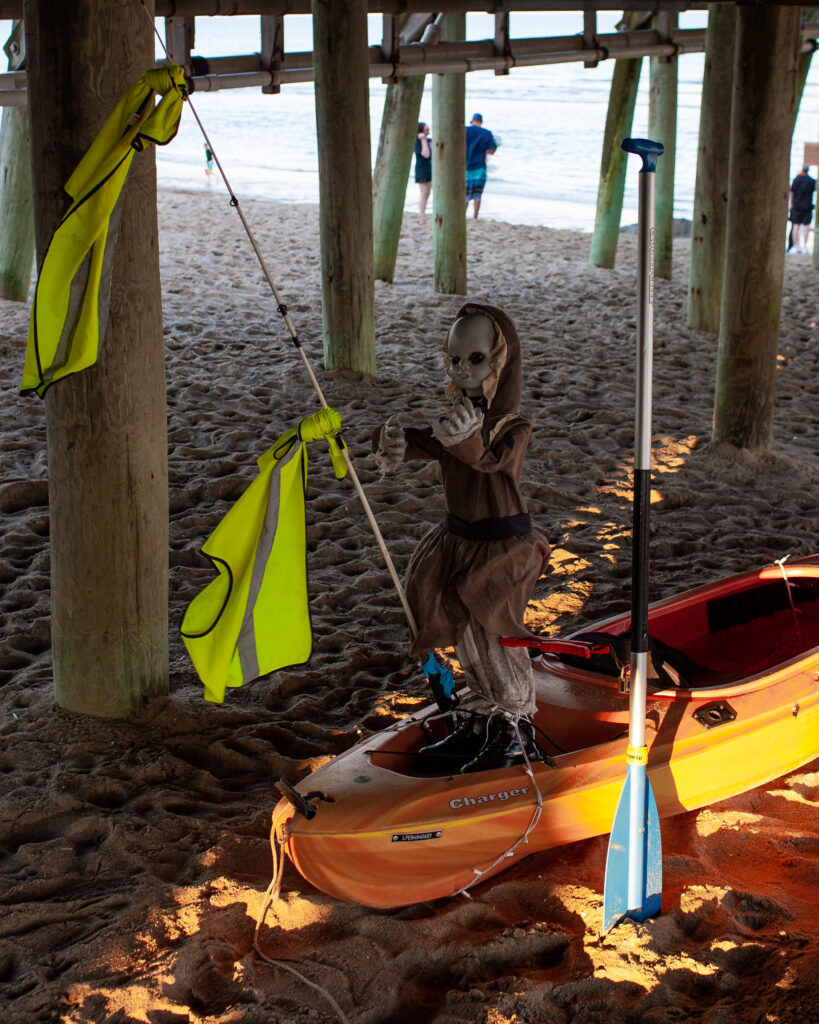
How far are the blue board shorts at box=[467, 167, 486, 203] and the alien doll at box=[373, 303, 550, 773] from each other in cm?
1310

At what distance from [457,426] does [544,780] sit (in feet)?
3.53

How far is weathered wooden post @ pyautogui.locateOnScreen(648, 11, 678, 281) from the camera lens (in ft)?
38.1

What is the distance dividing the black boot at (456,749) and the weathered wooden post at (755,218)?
13.8 ft

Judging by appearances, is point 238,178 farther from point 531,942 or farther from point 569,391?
point 531,942

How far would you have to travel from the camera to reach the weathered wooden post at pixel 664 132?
11.6 metres

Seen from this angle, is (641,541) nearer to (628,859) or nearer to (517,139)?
(628,859)

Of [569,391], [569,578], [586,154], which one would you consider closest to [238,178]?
[586,154]

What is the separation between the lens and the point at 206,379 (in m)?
7.46

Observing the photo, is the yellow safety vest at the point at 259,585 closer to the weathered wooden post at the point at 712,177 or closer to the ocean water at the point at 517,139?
the weathered wooden post at the point at 712,177

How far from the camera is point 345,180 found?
709 cm

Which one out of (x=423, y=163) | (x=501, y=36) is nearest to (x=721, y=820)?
(x=501, y=36)

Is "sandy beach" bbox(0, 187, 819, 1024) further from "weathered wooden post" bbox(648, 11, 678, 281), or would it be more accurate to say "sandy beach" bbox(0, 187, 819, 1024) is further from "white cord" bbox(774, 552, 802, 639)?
"weathered wooden post" bbox(648, 11, 678, 281)

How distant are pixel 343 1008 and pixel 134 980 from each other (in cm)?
51

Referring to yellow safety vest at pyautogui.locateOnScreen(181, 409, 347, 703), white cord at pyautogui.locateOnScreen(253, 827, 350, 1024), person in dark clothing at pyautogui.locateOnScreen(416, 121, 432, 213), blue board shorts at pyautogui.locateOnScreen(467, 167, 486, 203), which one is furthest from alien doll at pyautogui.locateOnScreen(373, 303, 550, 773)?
person in dark clothing at pyautogui.locateOnScreen(416, 121, 432, 213)
